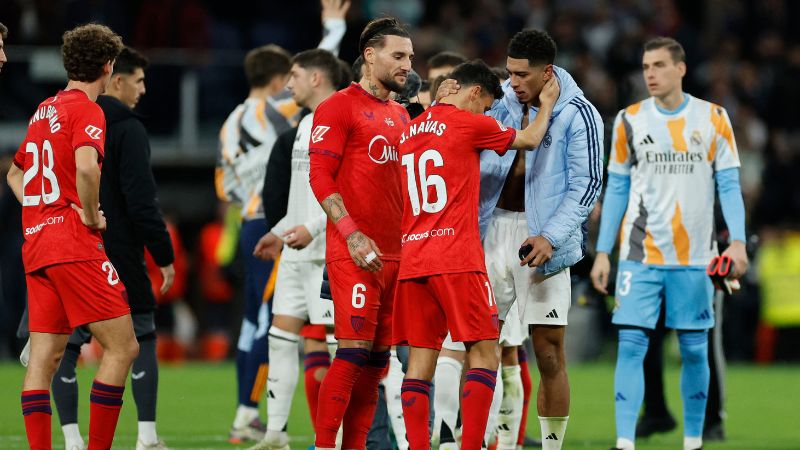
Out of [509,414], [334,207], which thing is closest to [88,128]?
[334,207]

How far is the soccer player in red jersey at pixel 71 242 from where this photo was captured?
7113 mm

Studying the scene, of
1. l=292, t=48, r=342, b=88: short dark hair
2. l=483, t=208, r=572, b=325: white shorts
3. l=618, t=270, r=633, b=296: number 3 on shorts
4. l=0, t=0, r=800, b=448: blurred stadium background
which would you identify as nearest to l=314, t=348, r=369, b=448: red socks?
l=483, t=208, r=572, b=325: white shorts

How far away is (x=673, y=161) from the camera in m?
8.71

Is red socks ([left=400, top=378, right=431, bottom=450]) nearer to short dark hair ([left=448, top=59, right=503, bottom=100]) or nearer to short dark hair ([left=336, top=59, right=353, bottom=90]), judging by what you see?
short dark hair ([left=448, top=59, right=503, bottom=100])

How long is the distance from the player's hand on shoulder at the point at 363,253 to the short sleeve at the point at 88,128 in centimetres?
143

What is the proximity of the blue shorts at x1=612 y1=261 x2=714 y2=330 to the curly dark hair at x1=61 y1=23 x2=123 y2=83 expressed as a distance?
143 inches

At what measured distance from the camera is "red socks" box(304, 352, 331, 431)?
8.51 meters

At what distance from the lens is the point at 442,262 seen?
22.9 ft

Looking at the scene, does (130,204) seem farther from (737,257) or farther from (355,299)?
(737,257)

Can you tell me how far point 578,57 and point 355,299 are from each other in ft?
42.5

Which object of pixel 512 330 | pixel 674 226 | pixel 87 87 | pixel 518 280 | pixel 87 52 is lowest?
pixel 512 330

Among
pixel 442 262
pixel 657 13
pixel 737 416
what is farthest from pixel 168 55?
pixel 442 262

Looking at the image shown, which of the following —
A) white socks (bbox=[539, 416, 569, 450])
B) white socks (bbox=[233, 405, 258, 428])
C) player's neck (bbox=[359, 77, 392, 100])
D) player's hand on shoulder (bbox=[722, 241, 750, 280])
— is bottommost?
white socks (bbox=[233, 405, 258, 428])

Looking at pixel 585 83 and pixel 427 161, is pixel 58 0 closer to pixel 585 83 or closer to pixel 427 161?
pixel 585 83
